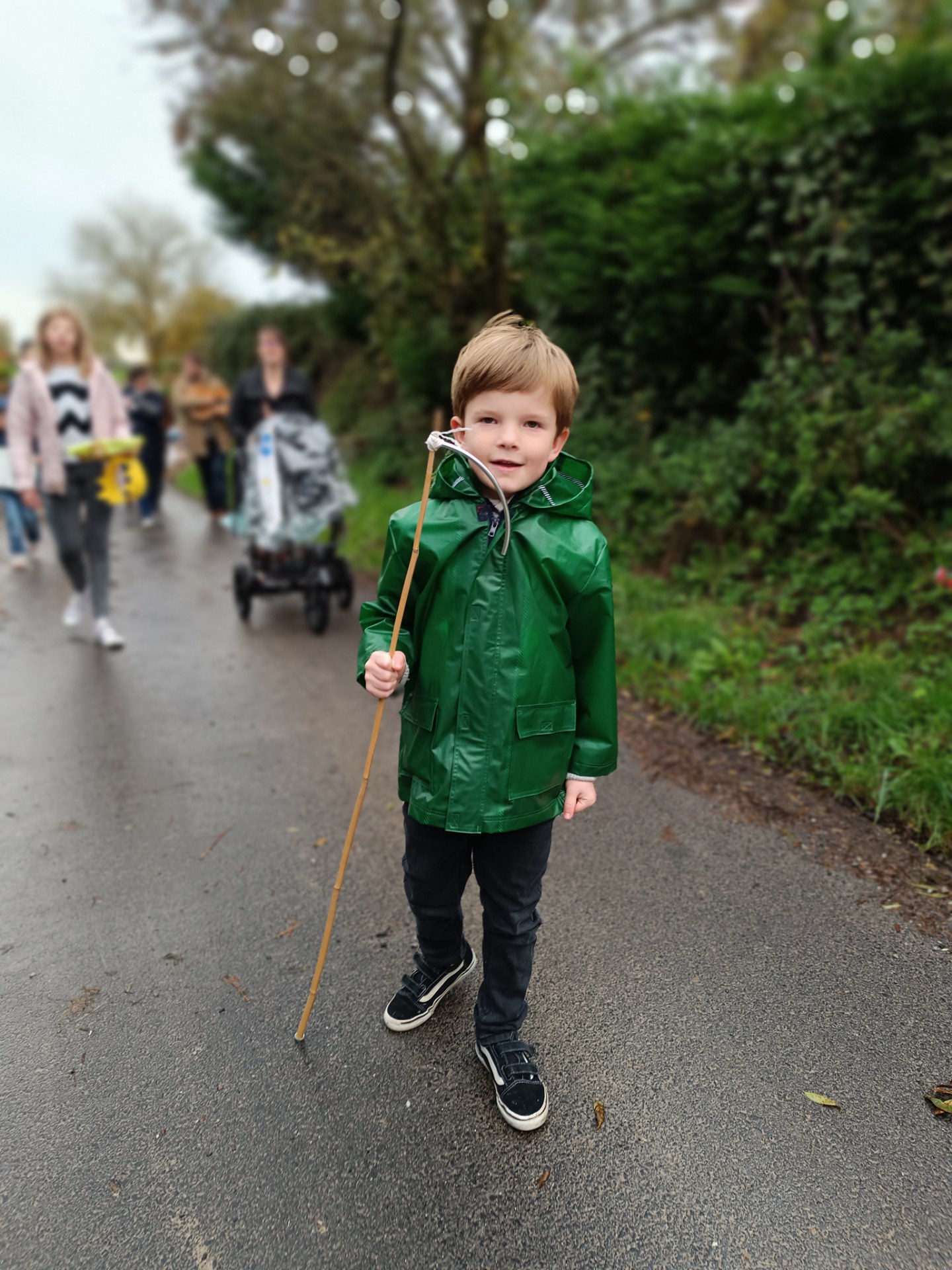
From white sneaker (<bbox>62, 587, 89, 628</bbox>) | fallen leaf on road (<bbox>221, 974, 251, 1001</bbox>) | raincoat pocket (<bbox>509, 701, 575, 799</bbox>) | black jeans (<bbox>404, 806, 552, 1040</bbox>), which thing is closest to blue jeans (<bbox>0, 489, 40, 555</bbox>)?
white sneaker (<bbox>62, 587, 89, 628</bbox>)

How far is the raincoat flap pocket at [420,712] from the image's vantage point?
2105 millimetres

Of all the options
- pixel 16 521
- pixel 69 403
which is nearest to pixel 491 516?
pixel 69 403

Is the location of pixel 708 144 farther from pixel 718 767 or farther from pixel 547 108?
pixel 718 767

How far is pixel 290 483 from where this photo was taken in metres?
6.32

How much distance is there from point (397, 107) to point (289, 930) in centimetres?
1209

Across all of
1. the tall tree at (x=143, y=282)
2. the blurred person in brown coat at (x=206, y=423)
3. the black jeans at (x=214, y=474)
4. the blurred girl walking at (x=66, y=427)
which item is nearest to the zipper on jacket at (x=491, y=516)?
the blurred girl walking at (x=66, y=427)

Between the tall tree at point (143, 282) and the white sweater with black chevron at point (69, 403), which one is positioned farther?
the tall tree at point (143, 282)

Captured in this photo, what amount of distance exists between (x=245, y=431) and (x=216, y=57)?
11607 millimetres

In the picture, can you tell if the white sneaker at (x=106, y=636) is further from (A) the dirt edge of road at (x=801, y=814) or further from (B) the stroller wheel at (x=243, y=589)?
(A) the dirt edge of road at (x=801, y=814)

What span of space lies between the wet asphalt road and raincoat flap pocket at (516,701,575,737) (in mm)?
983

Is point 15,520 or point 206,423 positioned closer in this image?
point 15,520

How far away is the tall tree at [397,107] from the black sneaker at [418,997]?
28.7 ft

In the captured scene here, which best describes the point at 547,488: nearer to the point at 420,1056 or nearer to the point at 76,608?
the point at 420,1056

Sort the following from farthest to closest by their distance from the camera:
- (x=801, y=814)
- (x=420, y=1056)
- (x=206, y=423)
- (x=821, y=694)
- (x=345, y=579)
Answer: (x=206, y=423) → (x=345, y=579) → (x=821, y=694) → (x=801, y=814) → (x=420, y=1056)
